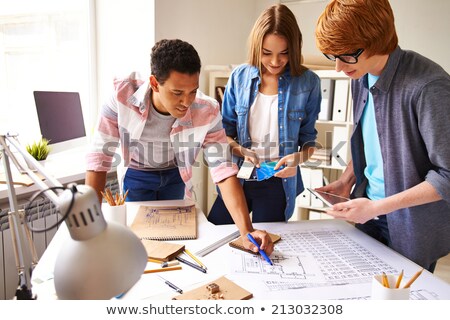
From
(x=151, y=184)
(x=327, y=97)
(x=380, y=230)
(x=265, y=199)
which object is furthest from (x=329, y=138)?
(x=151, y=184)

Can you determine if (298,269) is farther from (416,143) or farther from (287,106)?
(287,106)

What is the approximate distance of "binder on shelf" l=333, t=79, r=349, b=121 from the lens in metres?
2.89

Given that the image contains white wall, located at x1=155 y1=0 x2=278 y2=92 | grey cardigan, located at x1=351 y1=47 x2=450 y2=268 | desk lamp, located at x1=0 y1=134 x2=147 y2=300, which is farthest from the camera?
white wall, located at x1=155 y1=0 x2=278 y2=92

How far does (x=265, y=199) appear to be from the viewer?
Answer: 1751 mm

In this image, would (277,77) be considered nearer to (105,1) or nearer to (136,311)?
(136,311)

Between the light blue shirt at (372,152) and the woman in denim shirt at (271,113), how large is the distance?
0.35 m

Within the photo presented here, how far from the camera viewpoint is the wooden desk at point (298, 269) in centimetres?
99

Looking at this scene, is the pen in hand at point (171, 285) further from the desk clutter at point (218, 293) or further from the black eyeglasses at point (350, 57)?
the black eyeglasses at point (350, 57)

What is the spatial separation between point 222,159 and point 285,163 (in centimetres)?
29

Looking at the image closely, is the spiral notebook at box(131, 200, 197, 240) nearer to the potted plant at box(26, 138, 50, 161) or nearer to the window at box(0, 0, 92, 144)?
the potted plant at box(26, 138, 50, 161)

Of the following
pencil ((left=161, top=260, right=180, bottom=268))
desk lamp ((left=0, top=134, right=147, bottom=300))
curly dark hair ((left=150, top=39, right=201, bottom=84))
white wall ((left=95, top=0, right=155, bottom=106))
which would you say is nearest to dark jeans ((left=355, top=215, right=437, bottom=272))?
pencil ((left=161, top=260, right=180, bottom=268))

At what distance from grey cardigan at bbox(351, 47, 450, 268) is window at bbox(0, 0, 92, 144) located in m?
1.97

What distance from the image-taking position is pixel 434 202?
123 cm

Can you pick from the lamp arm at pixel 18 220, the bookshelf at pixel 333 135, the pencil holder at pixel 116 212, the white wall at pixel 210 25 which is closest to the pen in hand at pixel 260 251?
the pencil holder at pixel 116 212
